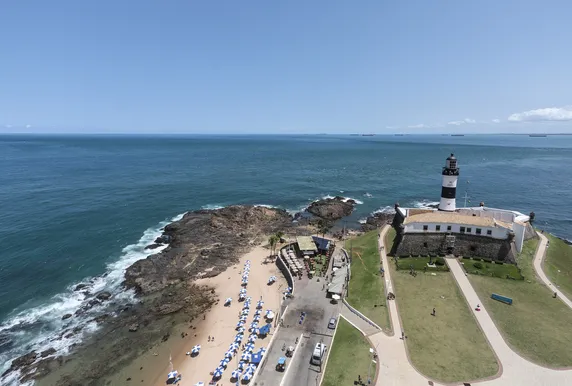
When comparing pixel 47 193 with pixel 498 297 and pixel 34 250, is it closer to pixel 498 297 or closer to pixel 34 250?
pixel 34 250

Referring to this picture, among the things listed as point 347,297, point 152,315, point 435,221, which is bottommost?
point 152,315

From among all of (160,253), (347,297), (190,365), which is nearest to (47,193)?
(160,253)

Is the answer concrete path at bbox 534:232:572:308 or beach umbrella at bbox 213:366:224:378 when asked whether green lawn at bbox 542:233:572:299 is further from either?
beach umbrella at bbox 213:366:224:378

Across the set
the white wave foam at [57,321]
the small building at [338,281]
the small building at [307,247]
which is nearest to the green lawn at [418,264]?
the small building at [338,281]

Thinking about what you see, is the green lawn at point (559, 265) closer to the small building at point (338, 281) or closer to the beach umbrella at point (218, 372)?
the small building at point (338, 281)

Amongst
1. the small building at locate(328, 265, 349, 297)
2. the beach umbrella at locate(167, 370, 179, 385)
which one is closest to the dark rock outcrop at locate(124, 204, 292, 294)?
the beach umbrella at locate(167, 370, 179, 385)

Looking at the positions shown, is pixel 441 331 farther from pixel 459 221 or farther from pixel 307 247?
pixel 307 247

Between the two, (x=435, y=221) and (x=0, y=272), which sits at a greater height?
(x=435, y=221)
